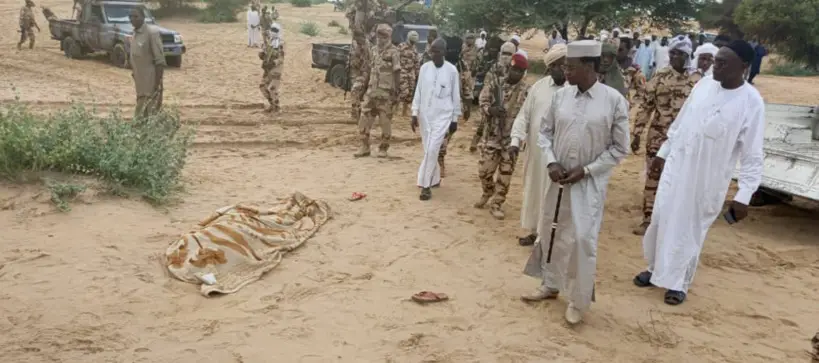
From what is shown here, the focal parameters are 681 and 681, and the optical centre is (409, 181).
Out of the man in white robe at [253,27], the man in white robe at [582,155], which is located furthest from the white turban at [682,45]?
the man in white robe at [253,27]

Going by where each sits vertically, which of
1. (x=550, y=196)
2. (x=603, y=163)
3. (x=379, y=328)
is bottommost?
(x=379, y=328)

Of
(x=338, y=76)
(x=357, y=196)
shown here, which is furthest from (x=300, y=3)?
(x=357, y=196)

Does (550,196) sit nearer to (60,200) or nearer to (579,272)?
(579,272)

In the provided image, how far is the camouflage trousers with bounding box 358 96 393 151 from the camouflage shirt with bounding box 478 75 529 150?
6.97 ft

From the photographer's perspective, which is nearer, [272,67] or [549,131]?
[549,131]

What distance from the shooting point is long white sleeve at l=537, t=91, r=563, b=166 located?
4.17m

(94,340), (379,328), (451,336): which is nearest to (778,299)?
(451,336)

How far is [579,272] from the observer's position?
4117mm

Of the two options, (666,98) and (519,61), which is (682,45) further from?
(519,61)

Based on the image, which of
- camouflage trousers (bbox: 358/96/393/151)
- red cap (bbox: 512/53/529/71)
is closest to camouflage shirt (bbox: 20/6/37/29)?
camouflage trousers (bbox: 358/96/393/151)

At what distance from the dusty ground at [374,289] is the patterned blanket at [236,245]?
0.37ft

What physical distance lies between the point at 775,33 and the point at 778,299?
2075 centimetres

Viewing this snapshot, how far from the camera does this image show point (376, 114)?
8492 millimetres

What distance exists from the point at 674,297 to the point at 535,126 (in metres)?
1.68
